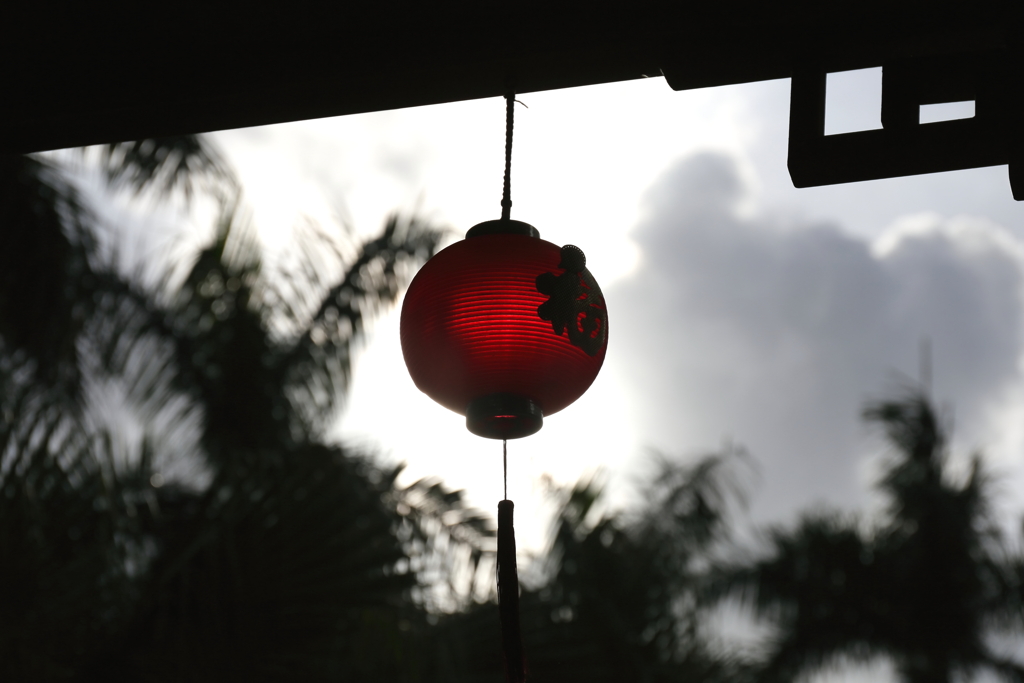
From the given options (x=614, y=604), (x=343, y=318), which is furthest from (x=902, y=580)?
(x=343, y=318)

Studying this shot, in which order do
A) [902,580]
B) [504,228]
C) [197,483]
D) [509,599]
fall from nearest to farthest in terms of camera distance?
1. [509,599]
2. [504,228]
3. [197,483]
4. [902,580]

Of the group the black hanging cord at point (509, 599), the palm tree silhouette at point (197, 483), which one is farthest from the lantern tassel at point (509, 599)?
the palm tree silhouette at point (197, 483)

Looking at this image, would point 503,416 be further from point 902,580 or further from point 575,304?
point 902,580

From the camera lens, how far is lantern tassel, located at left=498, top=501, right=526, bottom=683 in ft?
5.62

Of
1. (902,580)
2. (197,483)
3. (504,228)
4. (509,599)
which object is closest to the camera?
(509,599)

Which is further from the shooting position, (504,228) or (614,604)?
(614,604)

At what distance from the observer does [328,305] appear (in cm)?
578

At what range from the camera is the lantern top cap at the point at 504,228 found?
6.28 feet

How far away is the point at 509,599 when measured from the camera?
5.69 ft

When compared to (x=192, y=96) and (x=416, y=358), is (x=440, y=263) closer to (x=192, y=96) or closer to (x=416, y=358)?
(x=416, y=358)

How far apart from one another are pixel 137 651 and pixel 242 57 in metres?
2.33

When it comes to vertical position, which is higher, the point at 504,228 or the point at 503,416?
the point at 504,228

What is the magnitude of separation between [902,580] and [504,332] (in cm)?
814

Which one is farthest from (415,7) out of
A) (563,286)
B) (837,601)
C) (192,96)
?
(837,601)
